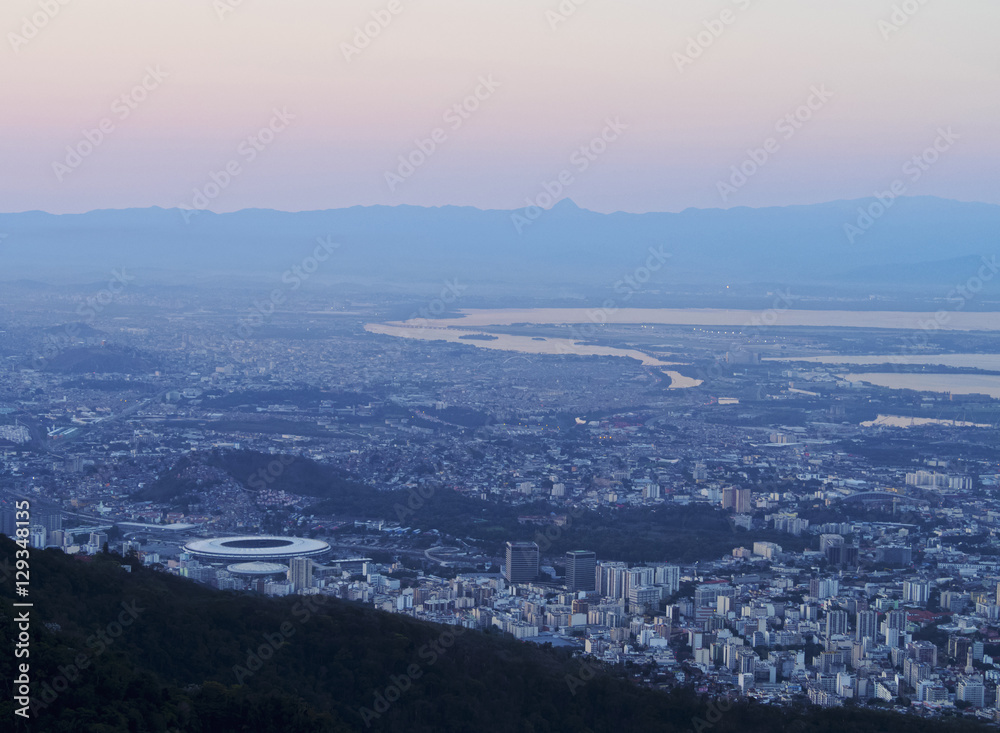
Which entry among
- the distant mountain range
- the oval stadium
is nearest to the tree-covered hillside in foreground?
the oval stadium

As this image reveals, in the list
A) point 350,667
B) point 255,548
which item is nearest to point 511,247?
point 255,548

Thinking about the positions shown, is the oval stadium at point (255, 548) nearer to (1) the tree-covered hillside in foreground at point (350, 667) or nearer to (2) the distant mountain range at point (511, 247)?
(1) the tree-covered hillside in foreground at point (350, 667)

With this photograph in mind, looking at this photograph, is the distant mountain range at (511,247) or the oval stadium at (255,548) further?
the distant mountain range at (511,247)

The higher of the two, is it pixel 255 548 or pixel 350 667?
pixel 350 667

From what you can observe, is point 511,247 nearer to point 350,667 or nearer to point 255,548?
point 255,548

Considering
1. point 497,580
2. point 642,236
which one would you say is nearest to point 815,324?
point 497,580

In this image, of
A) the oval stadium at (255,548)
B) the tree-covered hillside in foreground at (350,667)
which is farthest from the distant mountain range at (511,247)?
the tree-covered hillside in foreground at (350,667)

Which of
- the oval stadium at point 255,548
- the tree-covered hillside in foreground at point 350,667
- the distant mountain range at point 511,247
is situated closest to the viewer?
the tree-covered hillside in foreground at point 350,667
